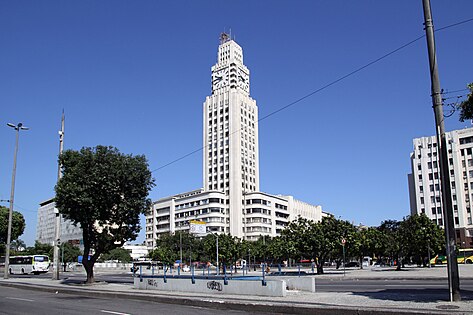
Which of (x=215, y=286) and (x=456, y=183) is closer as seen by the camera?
(x=215, y=286)

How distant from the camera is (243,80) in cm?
14712

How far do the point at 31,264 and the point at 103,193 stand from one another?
41.8 metres

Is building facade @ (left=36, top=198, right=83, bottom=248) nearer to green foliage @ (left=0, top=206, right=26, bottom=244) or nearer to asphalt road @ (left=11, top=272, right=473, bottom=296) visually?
green foliage @ (left=0, top=206, right=26, bottom=244)

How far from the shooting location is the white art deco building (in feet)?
408

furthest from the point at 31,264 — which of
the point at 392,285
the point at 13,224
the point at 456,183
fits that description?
the point at 456,183

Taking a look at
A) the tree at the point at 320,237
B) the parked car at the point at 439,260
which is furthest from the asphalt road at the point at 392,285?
the parked car at the point at 439,260

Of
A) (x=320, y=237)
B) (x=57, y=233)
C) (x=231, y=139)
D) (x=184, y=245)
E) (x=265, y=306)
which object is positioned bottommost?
(x=265, y=306)

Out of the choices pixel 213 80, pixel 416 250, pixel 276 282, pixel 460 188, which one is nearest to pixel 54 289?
pixel 276 282

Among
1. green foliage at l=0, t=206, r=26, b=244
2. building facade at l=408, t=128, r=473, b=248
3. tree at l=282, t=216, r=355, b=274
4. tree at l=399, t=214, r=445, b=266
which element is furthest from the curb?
building facade at l=408, t=128, r=473, b=248

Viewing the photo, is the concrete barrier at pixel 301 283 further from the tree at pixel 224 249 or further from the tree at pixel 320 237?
the tree at pixel 224 249

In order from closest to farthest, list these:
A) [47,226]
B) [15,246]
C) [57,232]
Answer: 1. [57,232]
2. [15,246]
3. [47,226]

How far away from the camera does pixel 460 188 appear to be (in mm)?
99938

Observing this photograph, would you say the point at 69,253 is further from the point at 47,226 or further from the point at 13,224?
the point at 47,226

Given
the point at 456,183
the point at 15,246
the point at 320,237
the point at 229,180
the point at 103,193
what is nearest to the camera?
the point at 103,193
